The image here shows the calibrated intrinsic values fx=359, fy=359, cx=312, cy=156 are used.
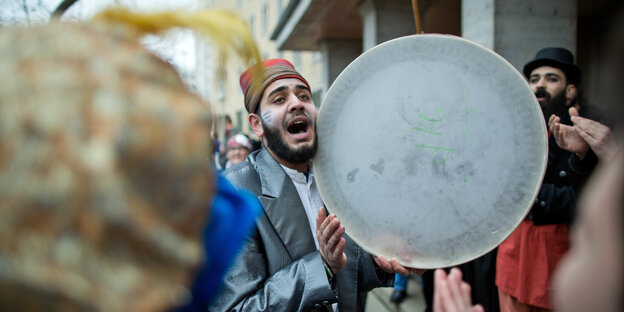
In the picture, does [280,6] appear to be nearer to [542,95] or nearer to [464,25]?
[464,25]

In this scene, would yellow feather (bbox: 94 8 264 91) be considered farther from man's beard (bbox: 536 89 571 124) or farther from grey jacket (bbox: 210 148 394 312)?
man's beard (bbox: 536 89 571 124)

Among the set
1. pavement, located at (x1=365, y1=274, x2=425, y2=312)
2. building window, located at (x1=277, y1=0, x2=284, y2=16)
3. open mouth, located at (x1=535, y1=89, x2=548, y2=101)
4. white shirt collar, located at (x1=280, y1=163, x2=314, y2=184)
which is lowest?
pavement, located at (x1=365, y1=274, x2=425, y2=312)

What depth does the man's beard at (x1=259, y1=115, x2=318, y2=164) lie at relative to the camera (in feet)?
4.32

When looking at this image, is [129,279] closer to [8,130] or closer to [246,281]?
[8,130]

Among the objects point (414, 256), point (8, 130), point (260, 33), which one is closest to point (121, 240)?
point (8, 130)

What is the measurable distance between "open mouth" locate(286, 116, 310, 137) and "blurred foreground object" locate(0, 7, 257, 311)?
3.19ft

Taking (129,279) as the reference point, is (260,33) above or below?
above

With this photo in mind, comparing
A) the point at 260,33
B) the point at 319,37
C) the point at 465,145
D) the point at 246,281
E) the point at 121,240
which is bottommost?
the point at 246,281

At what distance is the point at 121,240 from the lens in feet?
1.27

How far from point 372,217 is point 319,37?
22.8 feet

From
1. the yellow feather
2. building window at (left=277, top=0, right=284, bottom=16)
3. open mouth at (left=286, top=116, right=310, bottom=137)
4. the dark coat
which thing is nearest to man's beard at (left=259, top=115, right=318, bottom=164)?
open mouth at (left=286, top=116, right=310, bottom=137)

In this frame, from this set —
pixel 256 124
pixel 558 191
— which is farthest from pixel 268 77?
pixel 558 191

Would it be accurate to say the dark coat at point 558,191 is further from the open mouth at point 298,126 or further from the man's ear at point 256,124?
the man's ear at point 256,124

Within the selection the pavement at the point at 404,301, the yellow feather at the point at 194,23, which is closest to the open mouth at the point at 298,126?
→ the yellow feather at the point at 194,23
